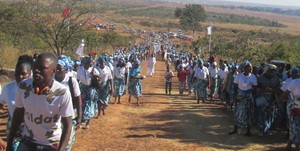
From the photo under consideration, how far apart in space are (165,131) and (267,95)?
8.54ft

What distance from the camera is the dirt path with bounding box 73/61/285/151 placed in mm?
9086

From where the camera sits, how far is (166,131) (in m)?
10.4

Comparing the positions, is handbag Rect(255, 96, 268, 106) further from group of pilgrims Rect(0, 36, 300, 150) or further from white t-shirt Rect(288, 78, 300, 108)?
white t-shirt Rect(288, 78, 300, 108)

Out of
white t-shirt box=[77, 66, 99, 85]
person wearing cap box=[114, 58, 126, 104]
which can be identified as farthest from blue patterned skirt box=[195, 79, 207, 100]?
white t-shirt box=[77, 66, 99, 85]

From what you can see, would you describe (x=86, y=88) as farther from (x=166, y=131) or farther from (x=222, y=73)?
(x=222, y=73)

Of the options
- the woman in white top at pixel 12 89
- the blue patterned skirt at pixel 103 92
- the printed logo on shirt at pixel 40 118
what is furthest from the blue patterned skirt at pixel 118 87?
the printed logo on shirt at pixel 40 118

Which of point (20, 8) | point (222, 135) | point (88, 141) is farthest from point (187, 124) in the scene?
point (20, 8)

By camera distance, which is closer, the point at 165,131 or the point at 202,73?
the point at 165,131

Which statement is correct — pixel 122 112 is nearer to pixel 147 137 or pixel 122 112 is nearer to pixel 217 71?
pixel 147 137

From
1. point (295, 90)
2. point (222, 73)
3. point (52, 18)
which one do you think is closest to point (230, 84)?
point (222, 73)

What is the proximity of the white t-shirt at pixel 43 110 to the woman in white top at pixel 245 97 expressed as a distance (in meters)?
6.18

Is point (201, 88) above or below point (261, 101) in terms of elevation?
below

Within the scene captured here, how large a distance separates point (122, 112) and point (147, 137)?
3.27 meters

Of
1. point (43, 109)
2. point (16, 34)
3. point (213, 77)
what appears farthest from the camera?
point (16, 34)
